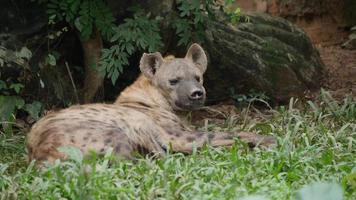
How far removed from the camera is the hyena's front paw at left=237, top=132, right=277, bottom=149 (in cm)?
521

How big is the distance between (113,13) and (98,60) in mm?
→ 450

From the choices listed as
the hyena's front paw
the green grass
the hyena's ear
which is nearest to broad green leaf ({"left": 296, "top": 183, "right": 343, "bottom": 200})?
the green grass

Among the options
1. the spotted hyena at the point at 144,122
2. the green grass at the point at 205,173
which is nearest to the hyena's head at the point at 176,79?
the spotted hyena at the point at 144,122

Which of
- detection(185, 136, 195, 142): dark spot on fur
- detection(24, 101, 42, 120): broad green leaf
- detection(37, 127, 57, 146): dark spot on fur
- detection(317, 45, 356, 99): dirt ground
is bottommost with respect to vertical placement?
detection(317, 45, 356, 99): dirt ground

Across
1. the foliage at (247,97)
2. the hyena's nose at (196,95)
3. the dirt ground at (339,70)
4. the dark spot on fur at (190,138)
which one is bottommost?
the dirt ground at (339,70)

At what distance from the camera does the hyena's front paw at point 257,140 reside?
5.21 meters

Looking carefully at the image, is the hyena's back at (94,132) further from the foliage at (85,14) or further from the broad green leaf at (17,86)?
the broad green leaf at (17,86)

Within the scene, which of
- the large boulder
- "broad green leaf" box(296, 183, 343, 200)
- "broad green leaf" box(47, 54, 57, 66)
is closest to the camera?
"broad green leaf" box(296, 183, 343, 200)

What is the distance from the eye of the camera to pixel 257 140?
529 centimetres

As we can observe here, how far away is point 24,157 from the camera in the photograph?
209 inches

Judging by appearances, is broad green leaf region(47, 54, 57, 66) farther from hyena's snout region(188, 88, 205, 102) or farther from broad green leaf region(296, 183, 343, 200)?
broad green leaf region(296, 183, 343, 200)

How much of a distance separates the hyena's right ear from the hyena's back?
0.58m

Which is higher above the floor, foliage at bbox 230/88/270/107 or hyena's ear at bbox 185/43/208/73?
hyena's ear at bbox 185/43/208/73

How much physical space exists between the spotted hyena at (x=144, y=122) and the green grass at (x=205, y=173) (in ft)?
0.82
